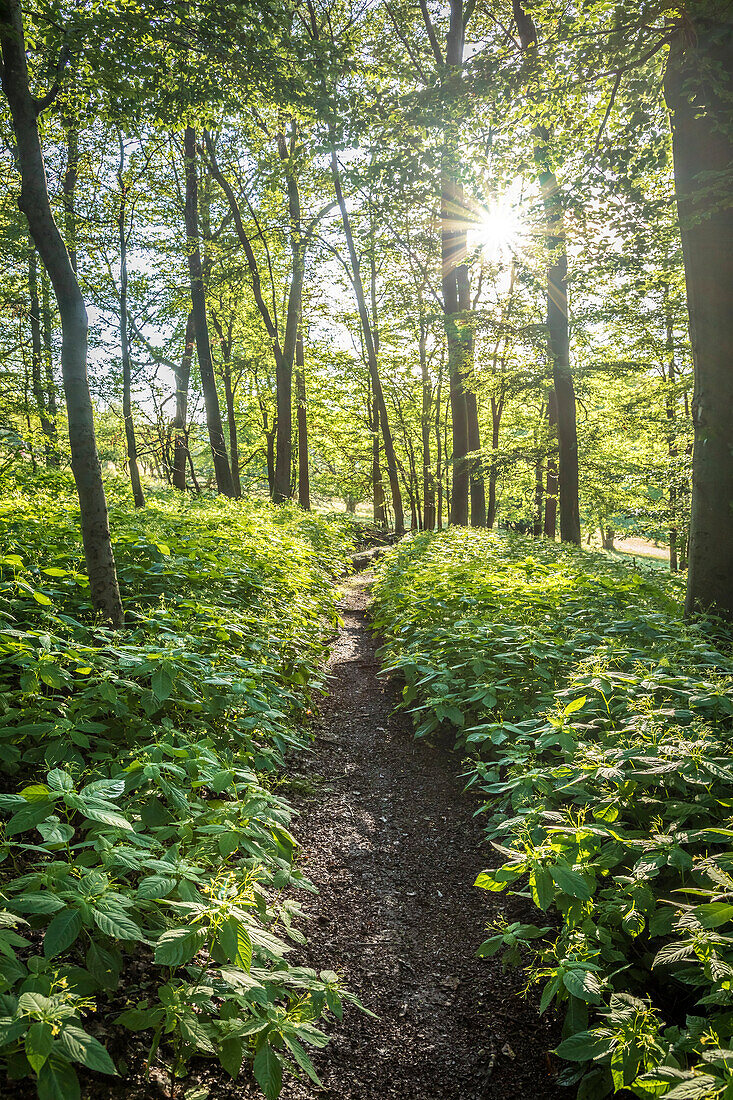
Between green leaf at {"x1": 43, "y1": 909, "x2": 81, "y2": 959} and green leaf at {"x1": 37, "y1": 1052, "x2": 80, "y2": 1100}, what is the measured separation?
0.24 metres

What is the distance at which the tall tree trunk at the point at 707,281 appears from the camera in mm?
4836

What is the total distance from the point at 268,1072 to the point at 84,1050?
2.07ft

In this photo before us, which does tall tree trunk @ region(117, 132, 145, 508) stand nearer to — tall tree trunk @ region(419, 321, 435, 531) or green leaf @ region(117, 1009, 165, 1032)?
green leaf @ region(117, 1009, 165, 1032)

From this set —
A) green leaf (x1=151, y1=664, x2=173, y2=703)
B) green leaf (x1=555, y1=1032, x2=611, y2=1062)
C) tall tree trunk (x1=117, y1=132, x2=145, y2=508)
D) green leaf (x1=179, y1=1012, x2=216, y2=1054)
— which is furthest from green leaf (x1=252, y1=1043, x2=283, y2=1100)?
tall tree trunk (x1=117, y1=132, x2=145, y2=508)

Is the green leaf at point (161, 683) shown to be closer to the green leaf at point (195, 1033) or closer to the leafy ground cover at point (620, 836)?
the green leaf at point (195, 1033)

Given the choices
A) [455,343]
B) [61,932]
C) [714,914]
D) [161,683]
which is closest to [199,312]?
[455,343]

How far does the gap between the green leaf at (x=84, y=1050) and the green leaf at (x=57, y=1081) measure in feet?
0.16

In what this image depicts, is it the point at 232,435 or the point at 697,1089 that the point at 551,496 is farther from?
the point at 697,1089

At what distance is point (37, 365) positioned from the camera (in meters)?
11.5

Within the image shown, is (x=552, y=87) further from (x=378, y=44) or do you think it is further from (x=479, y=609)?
(x=378, y=44)

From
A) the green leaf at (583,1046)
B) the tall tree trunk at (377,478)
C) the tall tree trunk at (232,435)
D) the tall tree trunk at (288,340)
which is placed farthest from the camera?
the tall tree trunk at (377,478)

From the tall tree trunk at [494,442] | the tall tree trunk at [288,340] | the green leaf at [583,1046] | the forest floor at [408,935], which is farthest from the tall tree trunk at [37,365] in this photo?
the green leaf at [583,1046]

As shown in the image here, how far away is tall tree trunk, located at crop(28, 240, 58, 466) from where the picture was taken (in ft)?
31.0

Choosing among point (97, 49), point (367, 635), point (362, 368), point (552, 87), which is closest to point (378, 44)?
point (362, 368)
